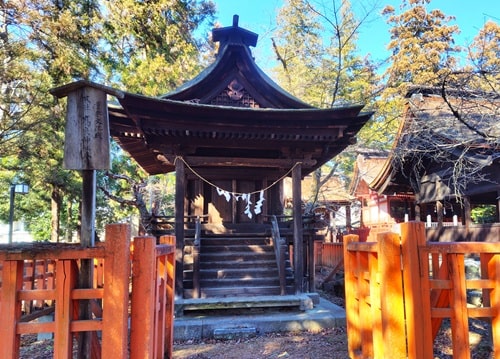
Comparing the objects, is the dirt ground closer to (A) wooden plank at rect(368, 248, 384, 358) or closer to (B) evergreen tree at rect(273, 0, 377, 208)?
(A) wooden plank at rect(368, 248, 384, 358)

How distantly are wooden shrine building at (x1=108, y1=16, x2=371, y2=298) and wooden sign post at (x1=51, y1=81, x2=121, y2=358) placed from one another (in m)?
3.42

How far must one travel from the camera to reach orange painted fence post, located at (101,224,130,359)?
2.52m

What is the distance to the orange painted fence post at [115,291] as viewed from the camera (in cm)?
252

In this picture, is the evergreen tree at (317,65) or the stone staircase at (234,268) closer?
the stone staircase at (234,268)

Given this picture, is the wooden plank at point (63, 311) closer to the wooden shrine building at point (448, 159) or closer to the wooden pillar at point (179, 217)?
the wooden pillar at point (179, 217)

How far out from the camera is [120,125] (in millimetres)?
7875

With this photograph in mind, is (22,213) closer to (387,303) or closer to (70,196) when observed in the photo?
(70,196)

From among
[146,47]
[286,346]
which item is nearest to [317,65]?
[146,47]

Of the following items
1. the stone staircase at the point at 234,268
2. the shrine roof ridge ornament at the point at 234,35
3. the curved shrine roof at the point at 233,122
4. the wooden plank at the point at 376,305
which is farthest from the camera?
the shrine roof ridge ornament at the point at 234,35

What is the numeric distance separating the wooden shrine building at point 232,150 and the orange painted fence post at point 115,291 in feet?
14.3

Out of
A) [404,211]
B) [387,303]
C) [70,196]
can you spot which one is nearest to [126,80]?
[70,196]

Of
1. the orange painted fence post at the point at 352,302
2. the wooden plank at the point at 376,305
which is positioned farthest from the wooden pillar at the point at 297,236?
the wooden plank at the point at 376,305

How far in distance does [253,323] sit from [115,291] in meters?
4.22

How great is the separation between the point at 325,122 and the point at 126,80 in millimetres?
9009
